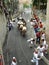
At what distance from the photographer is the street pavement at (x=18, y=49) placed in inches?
425

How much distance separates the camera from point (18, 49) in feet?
41.3

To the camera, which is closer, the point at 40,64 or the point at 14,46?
the point at 40,64

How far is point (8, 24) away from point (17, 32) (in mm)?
971

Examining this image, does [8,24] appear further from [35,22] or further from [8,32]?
[35,22]

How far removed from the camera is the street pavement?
1079cm

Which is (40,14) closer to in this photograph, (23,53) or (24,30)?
(24,30)

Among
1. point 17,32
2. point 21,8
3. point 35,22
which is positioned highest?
point 35,22

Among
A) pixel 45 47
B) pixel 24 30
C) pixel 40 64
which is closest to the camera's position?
pixel 40 64

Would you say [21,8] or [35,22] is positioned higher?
[35,22]

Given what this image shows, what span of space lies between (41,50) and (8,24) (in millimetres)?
6038

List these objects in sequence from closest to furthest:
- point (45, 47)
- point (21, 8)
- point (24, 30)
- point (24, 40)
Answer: point (45, 47) < point (24, 40) < point (24, 30) < point (21, 8)

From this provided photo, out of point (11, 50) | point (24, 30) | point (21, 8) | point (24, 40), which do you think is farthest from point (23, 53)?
Answer: point (21, 8)

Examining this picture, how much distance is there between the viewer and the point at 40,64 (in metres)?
10.4

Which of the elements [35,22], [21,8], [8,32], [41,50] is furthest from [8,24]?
[21,8]
